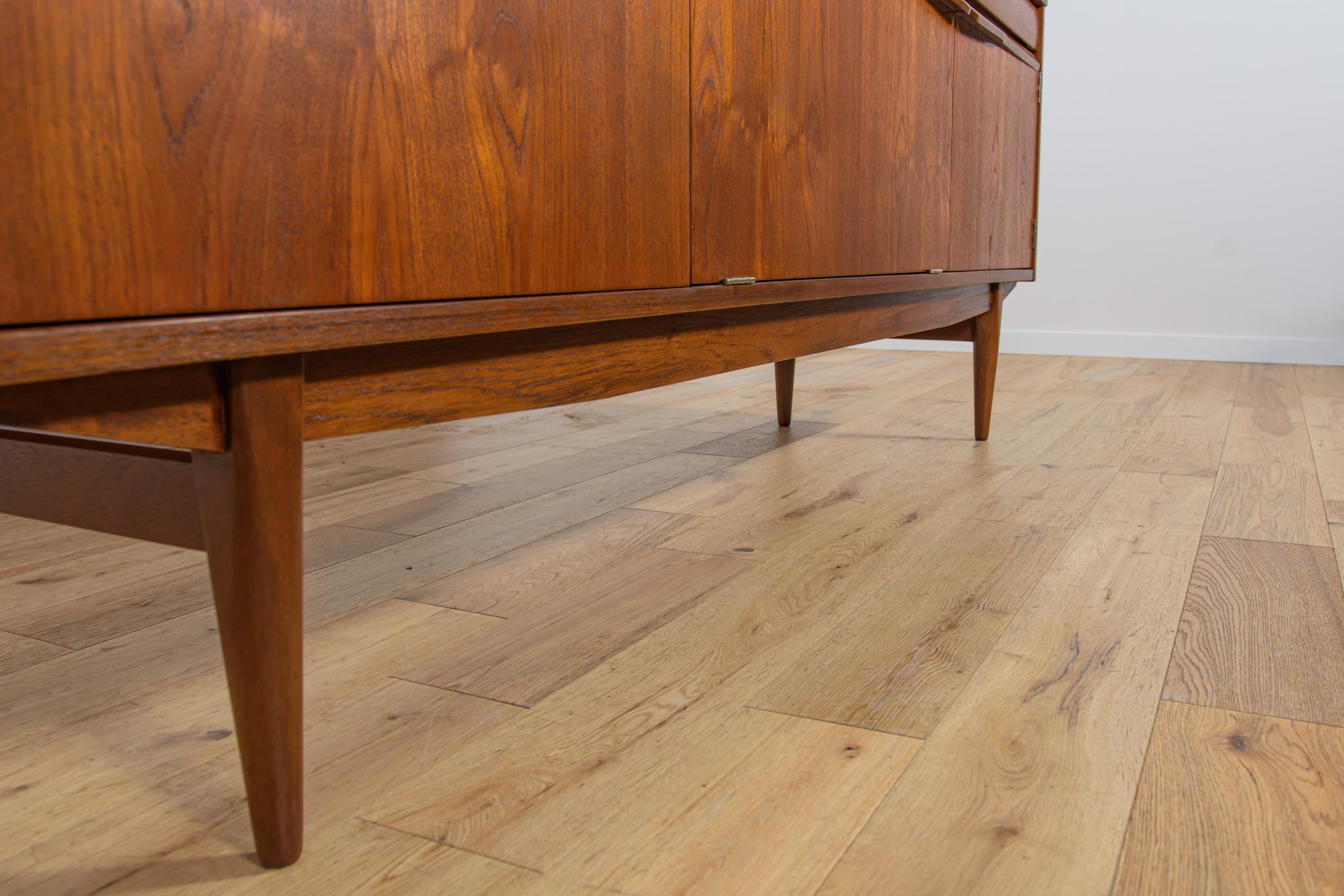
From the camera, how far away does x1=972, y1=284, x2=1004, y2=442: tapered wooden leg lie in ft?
6.00

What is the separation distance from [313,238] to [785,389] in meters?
1.49

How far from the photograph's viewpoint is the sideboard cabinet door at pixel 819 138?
90 centimetres

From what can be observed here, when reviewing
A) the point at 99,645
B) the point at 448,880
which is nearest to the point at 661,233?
the point at 448,880

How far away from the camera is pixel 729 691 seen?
0.81 meters

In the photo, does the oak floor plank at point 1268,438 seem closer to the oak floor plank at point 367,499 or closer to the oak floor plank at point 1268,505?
the oak floor plank at point 1268,505

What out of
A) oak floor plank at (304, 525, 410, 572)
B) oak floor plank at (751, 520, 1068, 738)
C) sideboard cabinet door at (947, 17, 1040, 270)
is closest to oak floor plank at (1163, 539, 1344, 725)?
oak floor plank at (751, 520, 1068, 738)

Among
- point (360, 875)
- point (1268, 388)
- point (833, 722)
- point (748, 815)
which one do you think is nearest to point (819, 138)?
point (833, 722)

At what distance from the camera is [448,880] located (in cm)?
57

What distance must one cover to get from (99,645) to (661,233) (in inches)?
23.4

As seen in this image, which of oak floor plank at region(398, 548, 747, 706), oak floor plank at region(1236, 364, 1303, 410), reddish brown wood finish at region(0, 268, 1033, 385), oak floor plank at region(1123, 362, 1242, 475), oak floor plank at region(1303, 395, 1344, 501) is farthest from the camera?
oak floor plank at region(1236, 364, 1303, 410)

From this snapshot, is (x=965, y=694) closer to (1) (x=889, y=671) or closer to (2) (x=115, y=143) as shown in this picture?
(1) (x=889, y=671)

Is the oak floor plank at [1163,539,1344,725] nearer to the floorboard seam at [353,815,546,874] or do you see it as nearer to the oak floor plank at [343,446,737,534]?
the floorboard seam at [353,815,546,874]

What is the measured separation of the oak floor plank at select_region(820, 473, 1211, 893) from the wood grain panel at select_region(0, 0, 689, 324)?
401 mm

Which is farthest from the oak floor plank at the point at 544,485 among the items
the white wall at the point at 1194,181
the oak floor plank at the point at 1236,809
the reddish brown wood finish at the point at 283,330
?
the white wall at the point at 1194,181
